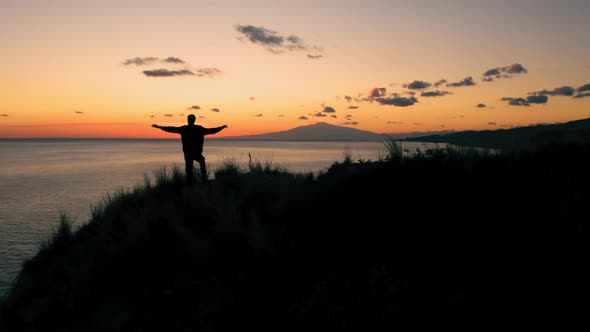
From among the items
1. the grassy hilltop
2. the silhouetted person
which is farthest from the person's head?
the grassy hilltop

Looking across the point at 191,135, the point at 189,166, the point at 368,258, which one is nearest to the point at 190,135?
the point at 191,135

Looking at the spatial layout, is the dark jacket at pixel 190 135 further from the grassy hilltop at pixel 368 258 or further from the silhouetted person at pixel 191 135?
the grassy hilltop at pixel 368 258

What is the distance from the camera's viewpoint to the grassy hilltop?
4.78 m

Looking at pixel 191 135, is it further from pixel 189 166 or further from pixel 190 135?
pixel 189 166

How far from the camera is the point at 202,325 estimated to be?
5.53 m

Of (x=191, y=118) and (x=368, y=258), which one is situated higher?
(x=191, y=118)

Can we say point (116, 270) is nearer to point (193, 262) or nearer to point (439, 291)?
point (193, 262)

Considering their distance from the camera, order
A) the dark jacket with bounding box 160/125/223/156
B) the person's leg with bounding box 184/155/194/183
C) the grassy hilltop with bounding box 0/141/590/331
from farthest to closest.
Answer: the person's leg with bounding box 184/155/194/183, the dark jacket with bounding box 160/125/223/156, the grassy hilltop with bounding box 0/141/590/331

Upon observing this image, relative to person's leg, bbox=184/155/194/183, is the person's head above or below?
above

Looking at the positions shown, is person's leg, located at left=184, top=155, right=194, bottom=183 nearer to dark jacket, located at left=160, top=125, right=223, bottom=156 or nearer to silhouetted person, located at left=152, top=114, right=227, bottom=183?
silhouetted person, located at left=152, top=114, right=227, bottom=183

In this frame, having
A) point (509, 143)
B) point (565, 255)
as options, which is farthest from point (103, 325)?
point (509, 143)

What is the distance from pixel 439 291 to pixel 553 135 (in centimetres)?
724

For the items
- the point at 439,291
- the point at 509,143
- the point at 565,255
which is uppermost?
the point at 509,143

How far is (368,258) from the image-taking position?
5.57m
